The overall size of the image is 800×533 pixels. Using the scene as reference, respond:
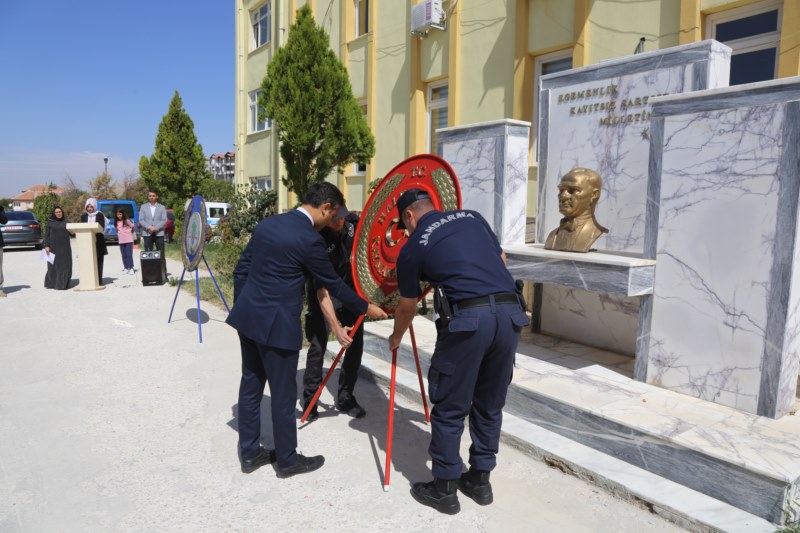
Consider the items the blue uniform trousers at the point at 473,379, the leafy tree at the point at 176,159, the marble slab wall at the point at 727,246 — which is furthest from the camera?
the leafy tree at the point at 176,159

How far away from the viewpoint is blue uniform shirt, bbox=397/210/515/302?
2.96 meters

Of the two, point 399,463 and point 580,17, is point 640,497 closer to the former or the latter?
point 399,463

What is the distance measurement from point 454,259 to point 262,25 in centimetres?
1879

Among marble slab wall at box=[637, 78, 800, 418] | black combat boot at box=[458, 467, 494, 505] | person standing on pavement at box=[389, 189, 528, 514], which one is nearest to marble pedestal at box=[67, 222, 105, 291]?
person standing on pavement at box=[389, 189, 528, 514]

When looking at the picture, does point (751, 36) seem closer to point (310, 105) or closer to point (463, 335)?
point (463, 335)

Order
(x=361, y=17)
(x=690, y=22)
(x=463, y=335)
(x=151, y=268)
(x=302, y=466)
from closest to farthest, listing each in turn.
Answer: (x=463, y=335) → (x=302, y=466) → (x=690, y=22) → (x=151, y=268) → (x=361, y=17)

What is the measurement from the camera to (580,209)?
5113 millimetres

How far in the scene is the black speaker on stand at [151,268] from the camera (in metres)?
10.9

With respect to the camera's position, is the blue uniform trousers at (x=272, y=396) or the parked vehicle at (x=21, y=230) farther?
the parked vehicle at (x=21, y=230)

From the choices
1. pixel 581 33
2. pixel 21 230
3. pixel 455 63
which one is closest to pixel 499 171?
pixel 581 33

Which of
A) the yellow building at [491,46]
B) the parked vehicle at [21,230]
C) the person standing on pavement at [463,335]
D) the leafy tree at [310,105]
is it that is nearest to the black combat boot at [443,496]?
the person standing on pavement at [463,335]

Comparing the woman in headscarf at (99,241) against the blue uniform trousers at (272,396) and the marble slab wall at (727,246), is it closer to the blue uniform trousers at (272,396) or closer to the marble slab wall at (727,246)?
the blue uniform trousers at (272,396)

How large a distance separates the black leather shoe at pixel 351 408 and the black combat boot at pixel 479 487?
4.79ft

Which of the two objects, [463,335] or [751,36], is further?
[751,36]
